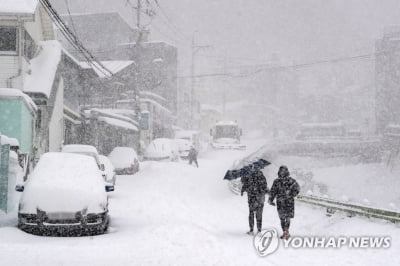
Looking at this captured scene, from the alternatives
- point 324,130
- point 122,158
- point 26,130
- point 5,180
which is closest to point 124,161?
point 122,158

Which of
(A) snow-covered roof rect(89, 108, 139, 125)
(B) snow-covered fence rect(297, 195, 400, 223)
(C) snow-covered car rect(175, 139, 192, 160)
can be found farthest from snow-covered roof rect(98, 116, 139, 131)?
(B) snow-covered fence rect(297, 195, 400, 223)

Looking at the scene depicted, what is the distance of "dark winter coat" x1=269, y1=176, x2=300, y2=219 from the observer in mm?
10242

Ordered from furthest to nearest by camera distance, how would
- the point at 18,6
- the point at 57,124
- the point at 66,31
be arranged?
A: the point at 57,124 < the point at 18,6 < the point at 66,31

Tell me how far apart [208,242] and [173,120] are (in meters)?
57.0

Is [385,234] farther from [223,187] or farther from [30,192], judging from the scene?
[223,187]

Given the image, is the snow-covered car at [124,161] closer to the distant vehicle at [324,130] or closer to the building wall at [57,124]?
the building wall at [57,124]

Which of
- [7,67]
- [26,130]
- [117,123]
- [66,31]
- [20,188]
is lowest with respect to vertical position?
[20,188]

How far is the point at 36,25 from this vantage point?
25094mm

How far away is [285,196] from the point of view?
1033 cm

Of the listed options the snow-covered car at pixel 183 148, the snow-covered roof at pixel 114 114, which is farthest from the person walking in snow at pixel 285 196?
the snow-covered car at pixel 183 148

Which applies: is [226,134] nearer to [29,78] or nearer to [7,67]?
[29,78]

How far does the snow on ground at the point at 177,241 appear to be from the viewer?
23.8 feet

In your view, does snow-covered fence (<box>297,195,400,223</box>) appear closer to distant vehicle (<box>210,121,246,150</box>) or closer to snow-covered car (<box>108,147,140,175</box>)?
snow-covered car (<box>108,147,140,175</box>)

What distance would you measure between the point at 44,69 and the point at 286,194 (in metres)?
16.7
